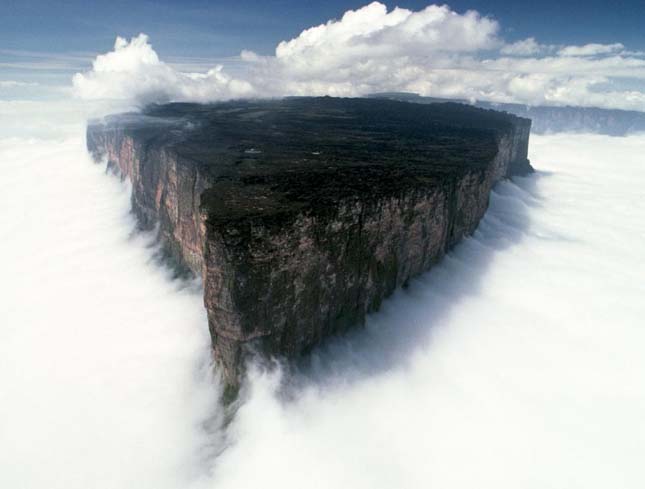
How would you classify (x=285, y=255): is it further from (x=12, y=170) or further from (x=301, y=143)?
(x=12, y=170)

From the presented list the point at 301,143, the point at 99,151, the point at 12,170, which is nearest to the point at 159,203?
the point at 301,143

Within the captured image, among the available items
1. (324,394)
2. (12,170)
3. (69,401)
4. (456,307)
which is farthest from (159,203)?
(12,170)

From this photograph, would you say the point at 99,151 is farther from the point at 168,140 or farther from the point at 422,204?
the point at 422,204

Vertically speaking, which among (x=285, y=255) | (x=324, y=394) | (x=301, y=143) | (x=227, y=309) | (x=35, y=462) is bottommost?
(x=35, y=462)

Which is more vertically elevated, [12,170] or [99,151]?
[99,151]

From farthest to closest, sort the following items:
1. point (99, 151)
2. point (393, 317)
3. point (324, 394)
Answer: point (99, 151) < point (393, 317) < point (324, 394)

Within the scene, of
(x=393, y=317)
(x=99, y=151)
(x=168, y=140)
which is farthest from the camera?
(x=99, y=151)

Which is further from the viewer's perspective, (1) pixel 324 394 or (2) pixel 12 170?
(2) pixel 12 170
